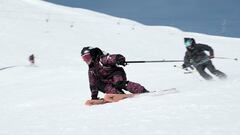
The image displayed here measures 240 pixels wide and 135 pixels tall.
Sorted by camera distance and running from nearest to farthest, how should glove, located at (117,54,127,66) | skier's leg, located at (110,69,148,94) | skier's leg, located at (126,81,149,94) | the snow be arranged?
1. the snow
2. glove, located at (117,54,127,66)
3. skier's leg, located at (126,81,149,94)
4. skier's leg, located at (110,69,148,94)

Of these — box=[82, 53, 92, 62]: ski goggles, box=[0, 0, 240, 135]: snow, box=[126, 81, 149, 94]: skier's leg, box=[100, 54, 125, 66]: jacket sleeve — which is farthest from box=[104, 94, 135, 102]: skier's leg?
box=[82, 53, 92, 62]: ski goggles

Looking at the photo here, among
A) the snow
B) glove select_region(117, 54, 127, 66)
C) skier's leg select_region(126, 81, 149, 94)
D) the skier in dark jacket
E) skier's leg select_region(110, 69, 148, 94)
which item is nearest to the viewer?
the snow

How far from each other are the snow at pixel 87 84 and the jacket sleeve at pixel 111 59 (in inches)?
41.5

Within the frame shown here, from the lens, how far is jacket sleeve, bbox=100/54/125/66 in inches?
370

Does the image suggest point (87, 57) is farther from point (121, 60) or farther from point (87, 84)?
point (87, 84)

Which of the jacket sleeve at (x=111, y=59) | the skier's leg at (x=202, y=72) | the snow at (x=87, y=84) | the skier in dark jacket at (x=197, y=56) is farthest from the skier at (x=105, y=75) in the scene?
the skier in dark jacket at (x=197, y=56)

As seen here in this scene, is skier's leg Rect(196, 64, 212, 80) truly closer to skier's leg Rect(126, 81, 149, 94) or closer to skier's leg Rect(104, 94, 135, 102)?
skier's leg Rect(126, 81, 149, 94)

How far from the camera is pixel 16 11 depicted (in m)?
51.4

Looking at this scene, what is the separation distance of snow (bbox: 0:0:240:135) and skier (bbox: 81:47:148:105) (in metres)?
0.71

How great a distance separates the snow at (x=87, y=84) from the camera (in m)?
6.45

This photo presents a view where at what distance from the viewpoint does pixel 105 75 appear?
10062mm

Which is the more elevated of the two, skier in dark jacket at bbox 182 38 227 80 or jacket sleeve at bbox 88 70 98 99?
skier in dark jacket at bbox 182 38 227 80

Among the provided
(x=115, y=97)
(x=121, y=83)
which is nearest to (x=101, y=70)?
(x=121, y=83)

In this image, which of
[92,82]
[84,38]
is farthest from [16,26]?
[92,82]
